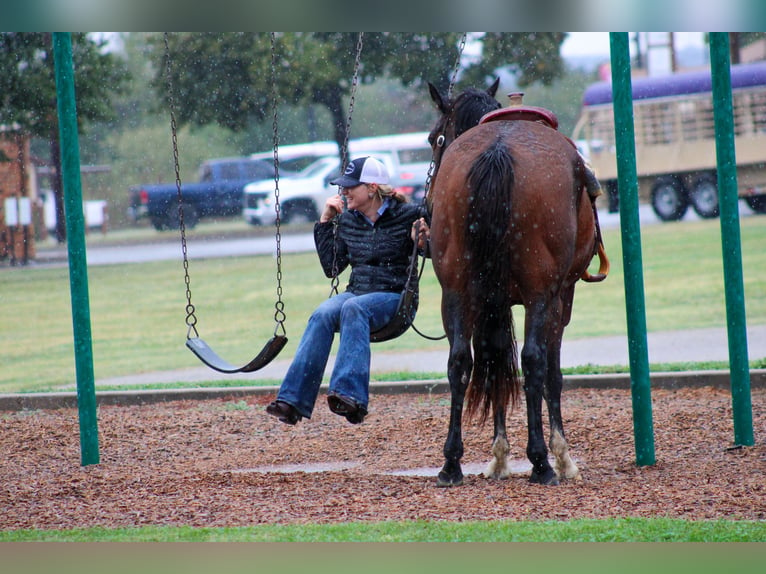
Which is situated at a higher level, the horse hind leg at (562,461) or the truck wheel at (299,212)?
the truck wheel at (299,212)

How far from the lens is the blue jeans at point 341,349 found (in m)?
5.14

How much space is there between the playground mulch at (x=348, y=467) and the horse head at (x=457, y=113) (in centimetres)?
174

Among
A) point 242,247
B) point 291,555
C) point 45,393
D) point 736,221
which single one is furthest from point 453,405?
point 242,247

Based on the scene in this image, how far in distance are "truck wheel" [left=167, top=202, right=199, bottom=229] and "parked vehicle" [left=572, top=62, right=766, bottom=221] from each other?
9.09 metres

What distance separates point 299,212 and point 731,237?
61.9 feet

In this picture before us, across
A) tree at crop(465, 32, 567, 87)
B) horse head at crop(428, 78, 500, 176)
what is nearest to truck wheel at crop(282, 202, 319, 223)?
tree at crop(465, 32, 567, 87)

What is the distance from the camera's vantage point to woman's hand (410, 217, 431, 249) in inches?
212

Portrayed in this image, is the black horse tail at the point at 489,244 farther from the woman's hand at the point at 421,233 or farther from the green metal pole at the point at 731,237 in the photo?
the green metal pole at the point at 731,237


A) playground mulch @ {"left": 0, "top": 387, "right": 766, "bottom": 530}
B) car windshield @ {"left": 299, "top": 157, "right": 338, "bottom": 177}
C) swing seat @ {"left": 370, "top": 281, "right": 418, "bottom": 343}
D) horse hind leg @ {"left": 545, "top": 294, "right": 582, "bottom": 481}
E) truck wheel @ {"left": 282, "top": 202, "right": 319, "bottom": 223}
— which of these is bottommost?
playground mulch @ {"left": 0, "top": 387, "right": 766, "bottom": 530}

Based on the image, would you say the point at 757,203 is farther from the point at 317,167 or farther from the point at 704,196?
the point at 317,167

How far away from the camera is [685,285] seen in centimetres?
1554

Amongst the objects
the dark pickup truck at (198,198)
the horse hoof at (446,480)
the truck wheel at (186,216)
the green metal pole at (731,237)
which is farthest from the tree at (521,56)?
the horse hoof at (446,480)

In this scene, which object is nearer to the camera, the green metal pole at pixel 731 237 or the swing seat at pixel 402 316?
the swing seat at pixel 402 316

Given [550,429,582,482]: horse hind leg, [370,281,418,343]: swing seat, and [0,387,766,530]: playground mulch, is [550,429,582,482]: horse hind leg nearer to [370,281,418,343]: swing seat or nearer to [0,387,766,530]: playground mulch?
[0,387,766,530]: playground mulch
